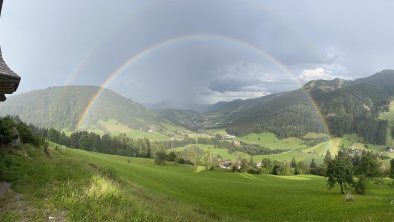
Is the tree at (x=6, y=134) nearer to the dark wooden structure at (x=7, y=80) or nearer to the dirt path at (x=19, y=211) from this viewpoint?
the dirt path at (x=19, y=211)

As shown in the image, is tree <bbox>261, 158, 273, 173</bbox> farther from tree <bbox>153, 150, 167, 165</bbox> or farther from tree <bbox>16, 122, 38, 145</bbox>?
tree <bbox>16, 122, 38, 145</bbox>

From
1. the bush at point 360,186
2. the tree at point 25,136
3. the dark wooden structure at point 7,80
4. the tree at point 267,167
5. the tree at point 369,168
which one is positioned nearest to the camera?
the dark wooden structure at point 7,80

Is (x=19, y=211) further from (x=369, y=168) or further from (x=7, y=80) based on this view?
(x=369, y=168)

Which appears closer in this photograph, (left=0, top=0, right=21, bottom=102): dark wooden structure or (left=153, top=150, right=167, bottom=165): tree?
(left=0, top=0, right=21, bottom=102): dark wooden structure

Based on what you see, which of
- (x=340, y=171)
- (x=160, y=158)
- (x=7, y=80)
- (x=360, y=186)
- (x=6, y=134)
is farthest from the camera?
(x=160, y=158)

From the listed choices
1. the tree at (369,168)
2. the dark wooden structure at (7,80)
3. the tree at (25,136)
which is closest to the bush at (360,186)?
the tree at (369,168)

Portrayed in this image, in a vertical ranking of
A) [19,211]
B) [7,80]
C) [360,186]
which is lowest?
[360,186]

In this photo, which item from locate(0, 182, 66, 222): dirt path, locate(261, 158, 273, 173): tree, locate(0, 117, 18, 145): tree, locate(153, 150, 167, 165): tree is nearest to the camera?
locate(0, 182, 66, 222): dirt path

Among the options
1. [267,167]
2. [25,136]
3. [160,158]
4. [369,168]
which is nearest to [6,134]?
[25,136]

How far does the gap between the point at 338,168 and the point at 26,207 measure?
67677 millimetres

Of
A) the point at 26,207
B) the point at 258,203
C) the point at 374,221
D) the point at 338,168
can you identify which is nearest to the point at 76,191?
the point at 26,207

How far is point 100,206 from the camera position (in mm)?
14156

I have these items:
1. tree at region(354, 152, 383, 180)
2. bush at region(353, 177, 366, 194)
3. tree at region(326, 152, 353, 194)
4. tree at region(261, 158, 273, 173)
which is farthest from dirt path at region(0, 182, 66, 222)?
tree at region(261, 158, 273, 173)

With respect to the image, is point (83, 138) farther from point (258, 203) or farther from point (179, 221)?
point (179, 221)
